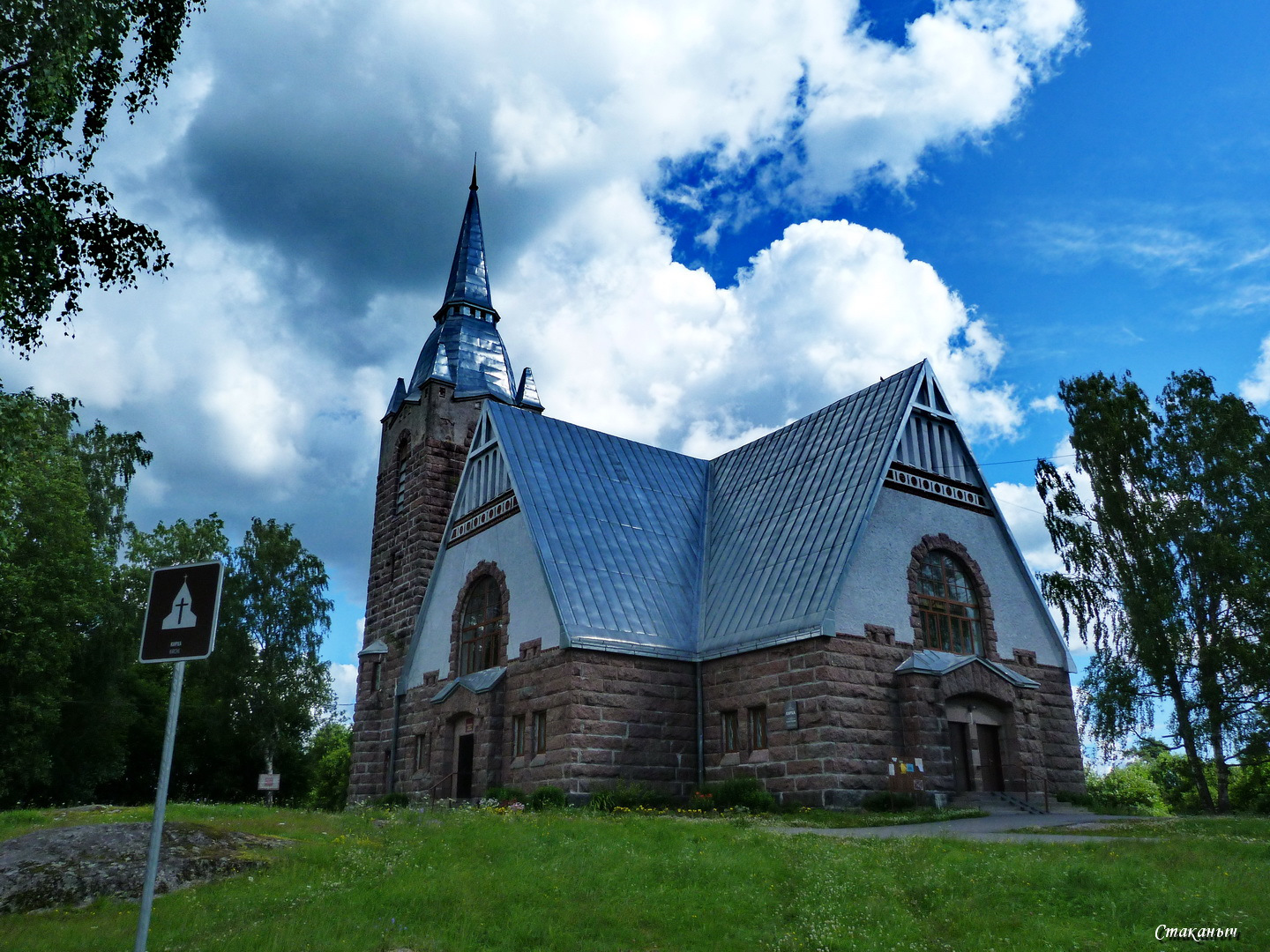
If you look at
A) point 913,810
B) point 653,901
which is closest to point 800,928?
point 653,901

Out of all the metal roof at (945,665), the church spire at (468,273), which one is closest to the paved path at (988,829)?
the metal roof at (945,665)

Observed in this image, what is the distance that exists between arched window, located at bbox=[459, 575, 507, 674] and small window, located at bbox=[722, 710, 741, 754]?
250 inches

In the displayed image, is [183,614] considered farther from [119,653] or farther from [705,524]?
[119,653]

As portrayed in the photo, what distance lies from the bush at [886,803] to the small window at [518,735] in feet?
26.9

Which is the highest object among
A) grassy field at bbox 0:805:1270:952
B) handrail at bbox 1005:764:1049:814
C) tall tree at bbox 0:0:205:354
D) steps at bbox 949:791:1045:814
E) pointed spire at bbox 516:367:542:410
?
pointed spire at bbox 516:367:542:410

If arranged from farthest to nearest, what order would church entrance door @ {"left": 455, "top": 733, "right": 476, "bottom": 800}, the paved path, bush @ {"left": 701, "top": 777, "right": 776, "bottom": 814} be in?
1. church entrance door @ {"left": 455, "top": 733, "right": 476, "bottom": 800}
2. bush @ {"left": 701, "top": 777, "right": 776, "bottom": 814}
3. the paved path

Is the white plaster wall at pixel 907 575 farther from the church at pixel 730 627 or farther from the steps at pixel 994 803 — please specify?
the steps at pixel 994 803

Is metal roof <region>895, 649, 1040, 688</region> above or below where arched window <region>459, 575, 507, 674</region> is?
below

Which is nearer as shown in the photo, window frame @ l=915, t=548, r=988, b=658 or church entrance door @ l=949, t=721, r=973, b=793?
church entrance door @ l=949, t=721, r=973, b=793

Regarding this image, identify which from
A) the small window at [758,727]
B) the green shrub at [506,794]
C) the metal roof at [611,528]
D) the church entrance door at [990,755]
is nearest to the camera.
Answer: the green shrub at [506,794]

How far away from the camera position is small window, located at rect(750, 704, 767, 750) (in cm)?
2098

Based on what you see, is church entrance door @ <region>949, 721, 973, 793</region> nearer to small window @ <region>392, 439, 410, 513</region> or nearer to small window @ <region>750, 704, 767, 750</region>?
small window @ <region>750, 704, 767, 750</region>

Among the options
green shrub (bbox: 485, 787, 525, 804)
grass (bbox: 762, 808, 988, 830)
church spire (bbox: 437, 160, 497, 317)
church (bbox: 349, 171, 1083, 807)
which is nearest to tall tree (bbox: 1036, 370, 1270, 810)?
church (bbox: 349, 171, 1083, 807)

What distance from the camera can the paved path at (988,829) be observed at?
1324cm
